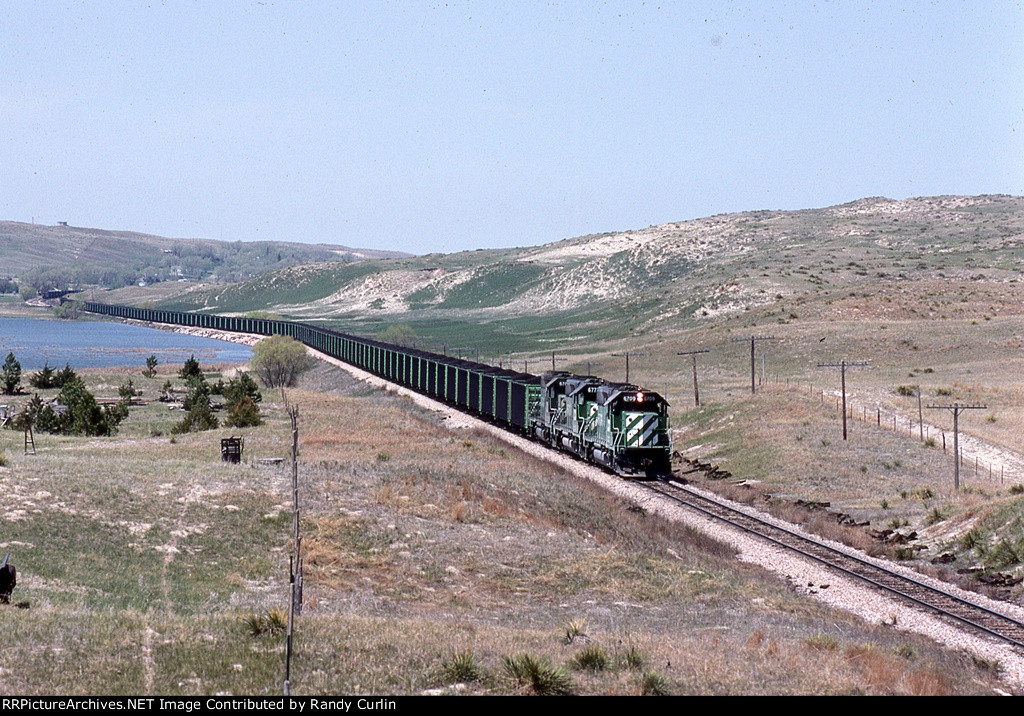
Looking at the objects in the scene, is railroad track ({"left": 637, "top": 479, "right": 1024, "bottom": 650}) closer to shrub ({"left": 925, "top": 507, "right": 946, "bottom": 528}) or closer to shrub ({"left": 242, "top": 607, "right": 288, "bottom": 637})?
shrub ({"left": 925, "top": 507, "right": 946, "bottom": 528})

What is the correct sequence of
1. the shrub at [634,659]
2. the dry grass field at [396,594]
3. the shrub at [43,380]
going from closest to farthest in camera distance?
the dry grass field at [396,594], the shrub at [634,659], the shrub at [43,380]

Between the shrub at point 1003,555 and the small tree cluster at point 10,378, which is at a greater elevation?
the small tree cluster at point 10,378

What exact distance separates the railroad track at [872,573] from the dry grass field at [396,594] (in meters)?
2.33

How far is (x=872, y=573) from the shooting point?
3120cm

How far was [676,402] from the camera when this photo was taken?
271 feet

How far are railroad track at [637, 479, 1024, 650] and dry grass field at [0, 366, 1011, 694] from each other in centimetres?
233

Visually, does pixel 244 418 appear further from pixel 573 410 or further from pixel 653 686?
pixel 653 686

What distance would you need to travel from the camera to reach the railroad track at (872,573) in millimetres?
25898

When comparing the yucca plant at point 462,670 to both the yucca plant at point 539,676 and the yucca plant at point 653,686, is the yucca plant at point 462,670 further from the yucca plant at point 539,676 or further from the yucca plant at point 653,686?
the yucca plant at point 653,686

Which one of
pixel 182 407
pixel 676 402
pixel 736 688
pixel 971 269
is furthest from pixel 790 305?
pixel 736 688

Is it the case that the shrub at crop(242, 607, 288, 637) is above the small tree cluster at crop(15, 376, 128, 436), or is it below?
above

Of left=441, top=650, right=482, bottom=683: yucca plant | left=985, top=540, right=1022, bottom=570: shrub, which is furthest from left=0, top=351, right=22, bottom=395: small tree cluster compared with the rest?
left=441, top=650, right=482, bottom=683: yucca plant

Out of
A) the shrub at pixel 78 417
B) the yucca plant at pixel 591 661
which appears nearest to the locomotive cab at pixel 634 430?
the yucca plant at pixel 591 661

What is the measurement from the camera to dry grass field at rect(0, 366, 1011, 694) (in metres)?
16.9
